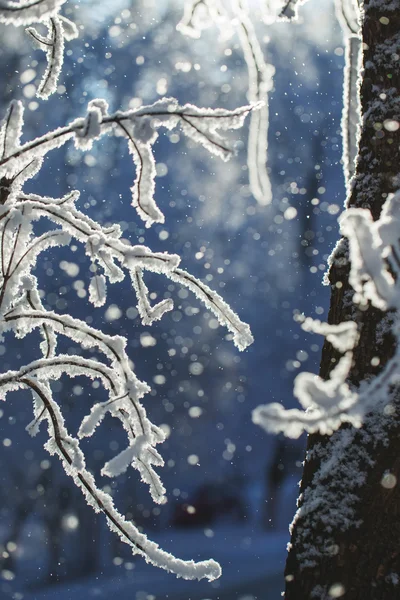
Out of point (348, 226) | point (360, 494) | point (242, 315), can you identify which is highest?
point (242, 315)

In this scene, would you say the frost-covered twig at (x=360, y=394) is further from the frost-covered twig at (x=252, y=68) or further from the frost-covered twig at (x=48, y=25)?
the frost-covered twig at (x=48, y=25)

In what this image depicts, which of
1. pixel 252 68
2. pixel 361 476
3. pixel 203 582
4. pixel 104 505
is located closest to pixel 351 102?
pixel 252 68

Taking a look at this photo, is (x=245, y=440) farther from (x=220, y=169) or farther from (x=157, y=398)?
(x=220, y=169)

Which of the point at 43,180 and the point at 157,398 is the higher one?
the point at 43,180

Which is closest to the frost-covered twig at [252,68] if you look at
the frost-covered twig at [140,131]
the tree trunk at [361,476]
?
the frost-covered twig at [140,131]

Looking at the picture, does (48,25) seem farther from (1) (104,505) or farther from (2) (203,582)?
(2) (203,582)

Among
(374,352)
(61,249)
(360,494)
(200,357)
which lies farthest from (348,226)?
(200,357)
